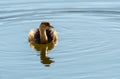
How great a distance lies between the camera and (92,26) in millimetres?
15266

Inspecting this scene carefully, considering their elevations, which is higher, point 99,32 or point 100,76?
point 99,32

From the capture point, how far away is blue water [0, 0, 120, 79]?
40.5 ft

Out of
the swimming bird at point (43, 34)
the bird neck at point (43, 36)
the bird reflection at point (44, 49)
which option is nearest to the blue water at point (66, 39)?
the bird reflection at point (44, 49)

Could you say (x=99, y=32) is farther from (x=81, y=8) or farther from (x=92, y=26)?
(x=81, y=8)

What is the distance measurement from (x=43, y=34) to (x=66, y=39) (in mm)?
680

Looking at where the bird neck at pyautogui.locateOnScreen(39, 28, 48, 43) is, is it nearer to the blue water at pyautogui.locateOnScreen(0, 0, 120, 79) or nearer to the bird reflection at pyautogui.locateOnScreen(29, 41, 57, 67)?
the bird reflection at pyautogui.locateOnScreen(29, 41, 57, 67)

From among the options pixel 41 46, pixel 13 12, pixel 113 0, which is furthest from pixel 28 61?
pixel 113 0

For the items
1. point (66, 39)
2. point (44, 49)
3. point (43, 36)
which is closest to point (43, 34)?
point (43, 36)

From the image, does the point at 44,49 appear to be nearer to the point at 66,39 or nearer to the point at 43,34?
the point at 43,34

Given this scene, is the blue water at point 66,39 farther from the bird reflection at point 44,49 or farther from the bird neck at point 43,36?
the bird neck at point 43,36

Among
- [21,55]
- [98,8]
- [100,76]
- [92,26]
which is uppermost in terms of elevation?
[98,8]

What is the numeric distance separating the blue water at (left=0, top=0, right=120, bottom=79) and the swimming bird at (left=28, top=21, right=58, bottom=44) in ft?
0.67

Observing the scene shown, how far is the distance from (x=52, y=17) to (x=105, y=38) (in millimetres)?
2374

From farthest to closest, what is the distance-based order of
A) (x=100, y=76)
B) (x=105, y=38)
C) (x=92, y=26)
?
(x=92, y=26) → (x=105, y=38) → (x=100, y=76)
